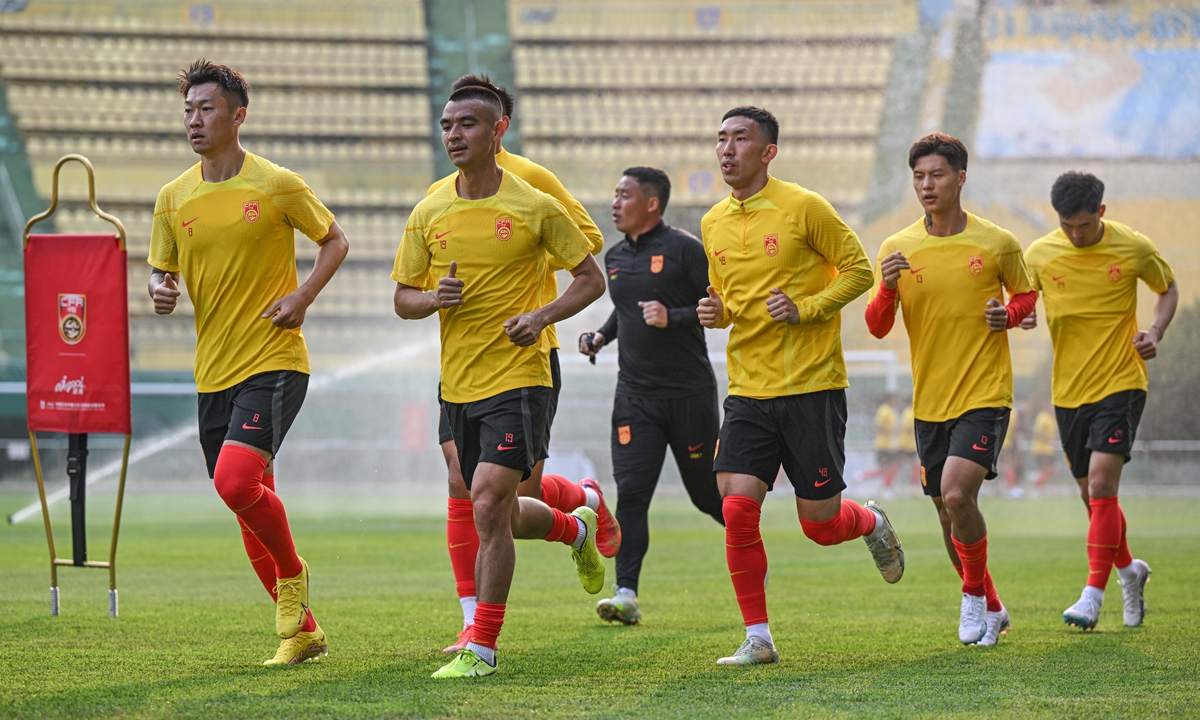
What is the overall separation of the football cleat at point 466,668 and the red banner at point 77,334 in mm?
2498

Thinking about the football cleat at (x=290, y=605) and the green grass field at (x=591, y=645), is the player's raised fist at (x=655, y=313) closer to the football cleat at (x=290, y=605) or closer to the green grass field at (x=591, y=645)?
the green grass field at (x=591, y=645)

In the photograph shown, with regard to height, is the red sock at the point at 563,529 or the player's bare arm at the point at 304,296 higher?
the player's bare arm at the point at 304,296

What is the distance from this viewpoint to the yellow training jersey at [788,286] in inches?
185

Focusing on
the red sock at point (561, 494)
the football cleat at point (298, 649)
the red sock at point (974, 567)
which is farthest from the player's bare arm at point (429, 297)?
the red sock at point (974, 567)

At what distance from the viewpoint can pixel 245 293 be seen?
181 inches

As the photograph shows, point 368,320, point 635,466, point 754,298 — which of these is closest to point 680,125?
point 368,320

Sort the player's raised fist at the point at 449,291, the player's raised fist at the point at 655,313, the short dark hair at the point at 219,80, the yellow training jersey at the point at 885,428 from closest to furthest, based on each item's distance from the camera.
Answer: the player's raised fist at the point at 449,291 → the short dark hair at the point at 219,80 → the player's raised fist at the point at 655,313 → the yellow training jersey at the point at 885,428

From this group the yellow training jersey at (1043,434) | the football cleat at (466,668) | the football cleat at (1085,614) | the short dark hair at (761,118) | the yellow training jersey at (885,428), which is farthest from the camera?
the yellow training jersey at (1043,434)

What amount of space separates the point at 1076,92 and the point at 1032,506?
270 inches

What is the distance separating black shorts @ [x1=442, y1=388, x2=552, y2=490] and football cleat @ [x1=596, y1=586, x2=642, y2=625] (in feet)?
5.58

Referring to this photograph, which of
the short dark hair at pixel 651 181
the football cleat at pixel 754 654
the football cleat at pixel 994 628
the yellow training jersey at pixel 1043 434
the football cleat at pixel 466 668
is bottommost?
the yellow training jersey at pixel 1043 434

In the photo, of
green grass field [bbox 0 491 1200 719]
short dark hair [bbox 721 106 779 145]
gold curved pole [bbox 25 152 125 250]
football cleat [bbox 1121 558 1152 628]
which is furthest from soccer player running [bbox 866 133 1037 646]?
gold curved pole [bbox 25 152 125 250]

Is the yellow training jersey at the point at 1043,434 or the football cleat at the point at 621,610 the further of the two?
the yellow training jersey at the point at 1043,434

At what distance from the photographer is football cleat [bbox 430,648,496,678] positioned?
13.4ft
